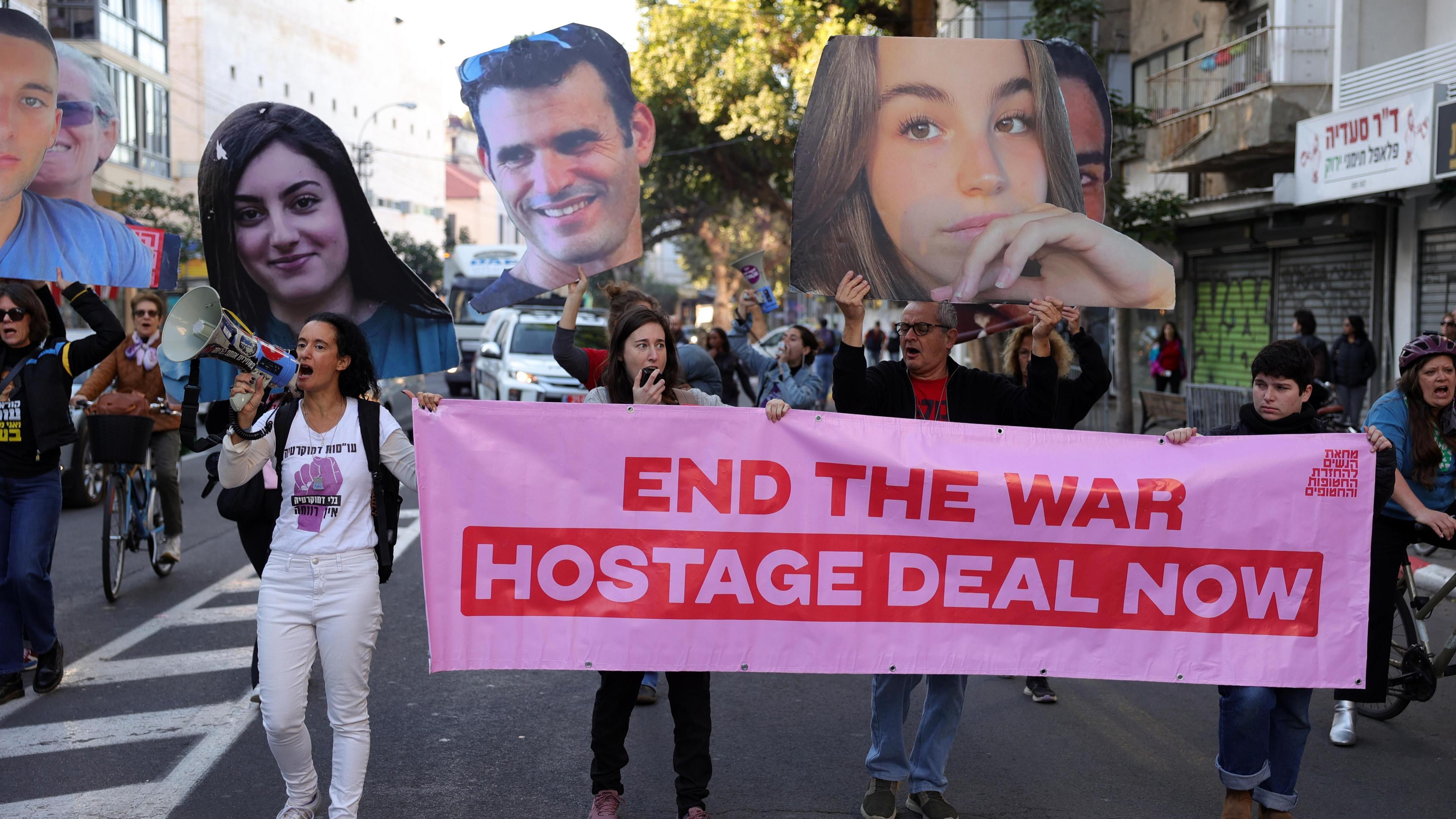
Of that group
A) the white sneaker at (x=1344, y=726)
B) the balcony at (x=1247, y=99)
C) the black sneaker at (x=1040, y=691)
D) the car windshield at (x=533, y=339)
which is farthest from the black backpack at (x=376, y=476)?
the balcony at (x=1247, y=99)

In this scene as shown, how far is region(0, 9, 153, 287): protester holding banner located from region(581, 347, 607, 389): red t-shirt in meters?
2.41

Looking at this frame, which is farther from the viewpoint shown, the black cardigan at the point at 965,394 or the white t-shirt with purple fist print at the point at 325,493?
the black cardigan at the point at 965,394

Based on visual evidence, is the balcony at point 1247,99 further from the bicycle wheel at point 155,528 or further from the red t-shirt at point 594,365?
the bicycle wheel at point 155,528

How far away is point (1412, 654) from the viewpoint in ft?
18.0

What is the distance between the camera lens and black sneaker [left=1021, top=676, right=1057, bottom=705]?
20.4ft

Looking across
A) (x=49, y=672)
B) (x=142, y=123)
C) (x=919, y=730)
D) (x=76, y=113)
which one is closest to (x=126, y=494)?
(x=49, y=672)

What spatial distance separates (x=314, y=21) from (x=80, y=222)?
56.3 meters

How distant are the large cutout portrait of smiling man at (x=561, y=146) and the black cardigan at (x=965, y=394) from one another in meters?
1.04

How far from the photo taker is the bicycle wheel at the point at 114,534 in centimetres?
814

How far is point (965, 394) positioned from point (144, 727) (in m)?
3.84

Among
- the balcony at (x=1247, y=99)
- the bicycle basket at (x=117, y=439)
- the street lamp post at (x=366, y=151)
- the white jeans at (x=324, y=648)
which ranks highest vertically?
the street lamp post at (x=366, y=151)

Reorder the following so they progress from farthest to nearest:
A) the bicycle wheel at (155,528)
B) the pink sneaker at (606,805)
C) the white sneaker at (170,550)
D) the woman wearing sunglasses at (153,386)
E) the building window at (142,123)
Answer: the building window at (142,123), the white sneaker at (170,550), the bicycle wheel at (155,528), the woman wearing sunglasses at (153,386), the pink sneaker at (606,805)

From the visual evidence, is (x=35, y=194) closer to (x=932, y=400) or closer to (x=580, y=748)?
(x=580, y=748)

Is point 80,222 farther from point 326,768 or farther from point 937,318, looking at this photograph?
point 937,318
